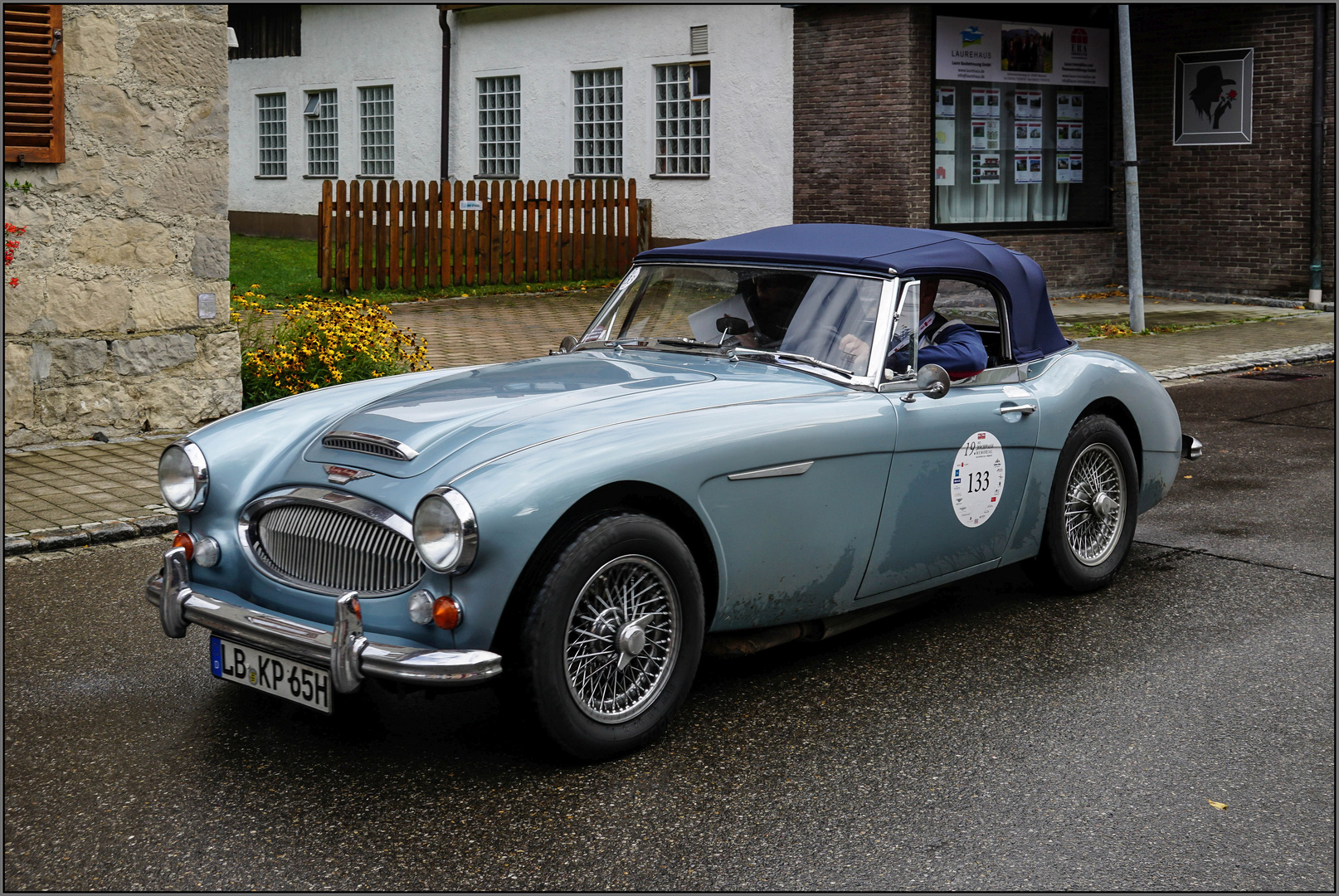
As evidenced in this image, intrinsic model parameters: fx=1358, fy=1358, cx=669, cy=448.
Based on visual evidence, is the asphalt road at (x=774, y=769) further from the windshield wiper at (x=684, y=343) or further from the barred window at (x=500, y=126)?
the barred window at (x=500, y=126)

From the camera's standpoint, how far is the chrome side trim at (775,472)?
4.16m

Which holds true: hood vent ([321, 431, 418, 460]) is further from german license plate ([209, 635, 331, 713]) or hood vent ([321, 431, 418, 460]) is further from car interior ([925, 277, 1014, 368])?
car interior ([925, 277, 1014, 368])

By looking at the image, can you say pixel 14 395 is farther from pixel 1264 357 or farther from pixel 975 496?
pixel 1264 357

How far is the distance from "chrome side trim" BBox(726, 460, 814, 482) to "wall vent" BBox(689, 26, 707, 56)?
1638cm

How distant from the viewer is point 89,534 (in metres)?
6.46

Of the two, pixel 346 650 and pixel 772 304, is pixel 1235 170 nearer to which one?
pixel 772 304

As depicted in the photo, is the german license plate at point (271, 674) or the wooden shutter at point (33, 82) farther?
the wooden shutter at point (33, 82)

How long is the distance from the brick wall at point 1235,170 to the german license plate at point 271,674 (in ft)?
53.5

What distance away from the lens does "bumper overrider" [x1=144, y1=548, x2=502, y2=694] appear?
11.5 ft

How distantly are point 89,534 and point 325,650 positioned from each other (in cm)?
338

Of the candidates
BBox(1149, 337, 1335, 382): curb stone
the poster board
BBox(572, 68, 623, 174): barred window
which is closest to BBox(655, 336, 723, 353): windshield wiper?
BBox(1149, 337, 1335, 382): curb stone

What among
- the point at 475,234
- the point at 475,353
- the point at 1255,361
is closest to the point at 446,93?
the point at 475,234

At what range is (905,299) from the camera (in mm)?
4883

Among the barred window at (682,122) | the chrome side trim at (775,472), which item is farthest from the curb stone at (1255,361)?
the barred window at (682,122)
